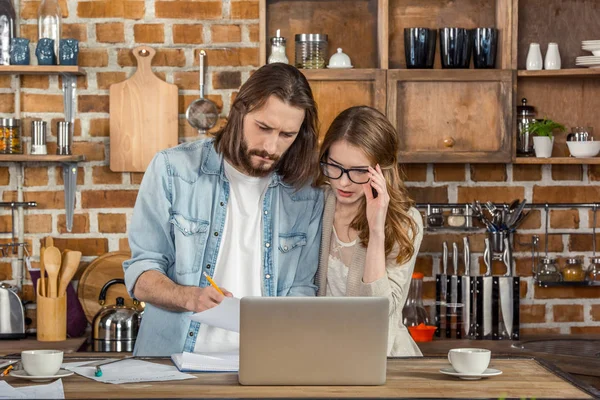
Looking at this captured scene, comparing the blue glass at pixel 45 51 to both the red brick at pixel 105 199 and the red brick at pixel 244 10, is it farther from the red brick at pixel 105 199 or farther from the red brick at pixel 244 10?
the red brick at pixel 244 10

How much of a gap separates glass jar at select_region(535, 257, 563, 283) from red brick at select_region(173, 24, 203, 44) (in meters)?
1.58

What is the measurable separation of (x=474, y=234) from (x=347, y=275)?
1.23 m

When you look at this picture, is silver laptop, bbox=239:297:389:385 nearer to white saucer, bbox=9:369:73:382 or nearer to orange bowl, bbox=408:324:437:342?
white saucer, bbox=9:369:73:382

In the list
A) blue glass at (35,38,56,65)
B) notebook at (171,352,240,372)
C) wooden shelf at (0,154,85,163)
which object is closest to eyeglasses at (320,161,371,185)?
notebook at (171,352,240,372)

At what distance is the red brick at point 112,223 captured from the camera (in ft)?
11.2

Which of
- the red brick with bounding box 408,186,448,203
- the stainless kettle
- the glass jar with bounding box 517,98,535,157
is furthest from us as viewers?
the red brick with bounding box 408,186,448,203

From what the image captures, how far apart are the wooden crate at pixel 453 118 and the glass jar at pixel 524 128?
0.35ft

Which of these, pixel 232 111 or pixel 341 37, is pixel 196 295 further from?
pixel 341 37

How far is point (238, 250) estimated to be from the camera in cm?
238

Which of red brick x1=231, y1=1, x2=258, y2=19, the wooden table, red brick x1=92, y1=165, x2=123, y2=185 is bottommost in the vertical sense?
the wooden table

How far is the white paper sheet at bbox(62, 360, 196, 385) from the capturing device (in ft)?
5.88

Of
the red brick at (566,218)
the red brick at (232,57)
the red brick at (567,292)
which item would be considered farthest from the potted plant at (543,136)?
the red brick at (232,57)

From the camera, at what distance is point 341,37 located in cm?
343

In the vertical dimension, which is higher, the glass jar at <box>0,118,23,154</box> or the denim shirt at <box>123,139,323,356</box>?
the glass jar at <box>0,118,23,154</box>
